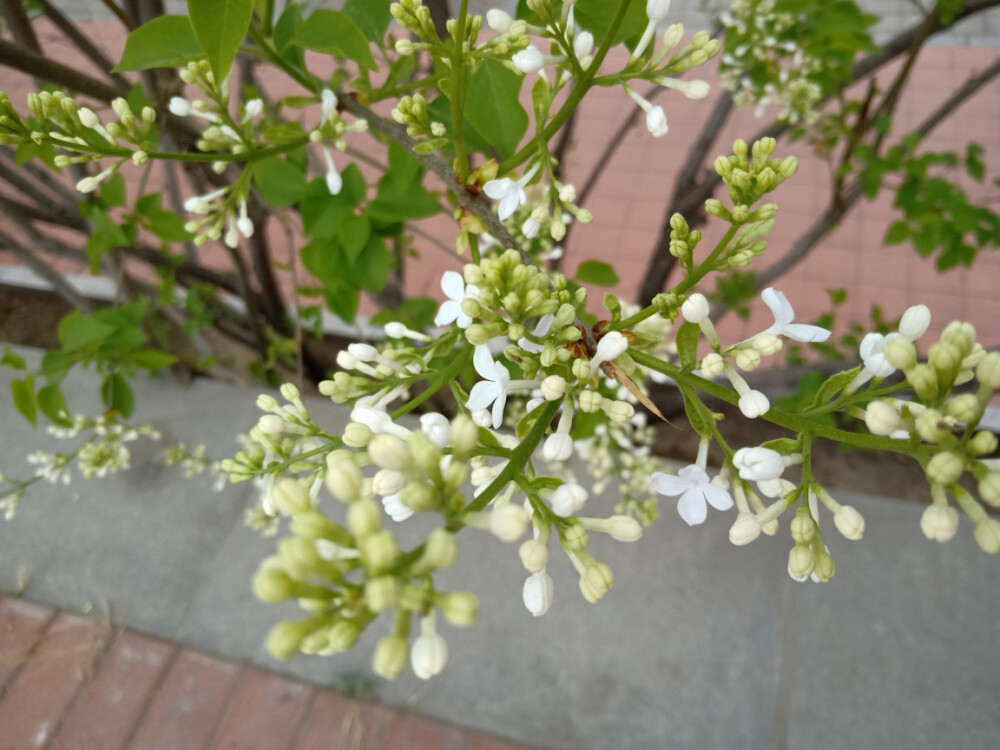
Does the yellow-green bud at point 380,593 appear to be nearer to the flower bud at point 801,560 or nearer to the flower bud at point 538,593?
the flower bud at point 538,593

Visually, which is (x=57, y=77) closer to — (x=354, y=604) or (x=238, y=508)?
(x=354, y=604)

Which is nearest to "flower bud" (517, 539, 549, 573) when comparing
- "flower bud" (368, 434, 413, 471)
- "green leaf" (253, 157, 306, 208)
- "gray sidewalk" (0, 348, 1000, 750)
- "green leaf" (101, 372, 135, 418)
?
"flower bud" (368, 434, 413, 471)

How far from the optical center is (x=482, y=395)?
65cm

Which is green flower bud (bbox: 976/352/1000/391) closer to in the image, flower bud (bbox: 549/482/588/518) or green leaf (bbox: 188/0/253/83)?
flower bud (bbox: 549/482/588/518)

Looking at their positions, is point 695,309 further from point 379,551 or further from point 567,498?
point 379,551

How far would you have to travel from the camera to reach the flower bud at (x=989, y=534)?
53cm

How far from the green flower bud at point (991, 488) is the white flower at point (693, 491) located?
0.19 metres

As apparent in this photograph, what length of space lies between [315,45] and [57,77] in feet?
1.68

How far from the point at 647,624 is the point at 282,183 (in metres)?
1.75

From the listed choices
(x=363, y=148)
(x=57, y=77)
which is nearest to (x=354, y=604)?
(x=57, y=77)

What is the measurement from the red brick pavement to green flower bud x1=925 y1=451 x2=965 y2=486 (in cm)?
196

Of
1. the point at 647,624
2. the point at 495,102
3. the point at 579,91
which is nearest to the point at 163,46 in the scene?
the point at 495,102

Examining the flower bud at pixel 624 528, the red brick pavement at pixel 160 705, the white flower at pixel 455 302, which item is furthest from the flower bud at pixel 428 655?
the red brick pavement at pixel 160 705

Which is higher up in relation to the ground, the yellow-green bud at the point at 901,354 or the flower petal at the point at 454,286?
the yellow-green bud at the point at 901,354
